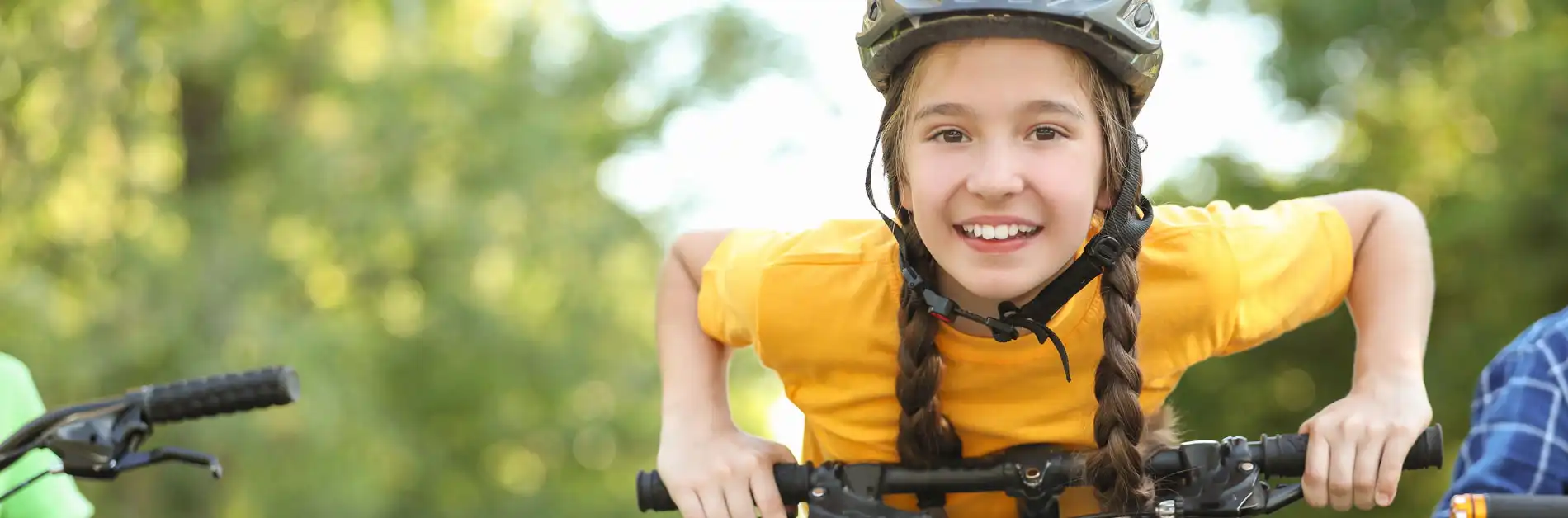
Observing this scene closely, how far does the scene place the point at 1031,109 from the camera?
8.74 feet

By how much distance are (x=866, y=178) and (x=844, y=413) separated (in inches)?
19.1

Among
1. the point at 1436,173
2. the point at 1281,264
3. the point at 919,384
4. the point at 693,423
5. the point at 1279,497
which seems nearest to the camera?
the point at 1279,497

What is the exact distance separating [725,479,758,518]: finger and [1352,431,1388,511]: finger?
1.06m

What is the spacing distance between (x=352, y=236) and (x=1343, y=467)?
31.2 feet

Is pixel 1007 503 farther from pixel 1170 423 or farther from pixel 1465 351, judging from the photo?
pixel 1465 351

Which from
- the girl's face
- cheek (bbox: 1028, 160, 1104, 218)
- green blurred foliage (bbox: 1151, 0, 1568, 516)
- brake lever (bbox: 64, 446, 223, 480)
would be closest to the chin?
the girl's face

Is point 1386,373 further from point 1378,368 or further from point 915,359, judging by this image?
point 915,359

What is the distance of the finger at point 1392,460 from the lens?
104 inches

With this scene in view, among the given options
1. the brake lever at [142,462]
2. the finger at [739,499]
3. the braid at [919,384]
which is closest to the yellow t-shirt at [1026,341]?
the braid at [919,384]

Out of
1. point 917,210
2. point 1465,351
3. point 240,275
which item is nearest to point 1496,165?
point 1465,351

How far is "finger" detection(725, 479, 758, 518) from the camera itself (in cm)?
287

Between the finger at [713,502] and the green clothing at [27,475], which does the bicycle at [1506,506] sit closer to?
the finger at [713,502]

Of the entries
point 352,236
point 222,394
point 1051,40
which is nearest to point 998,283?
point 1051,40

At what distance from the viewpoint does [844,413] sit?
3.11 m
